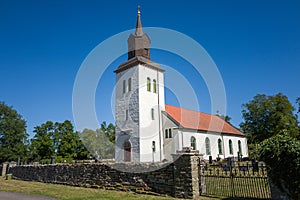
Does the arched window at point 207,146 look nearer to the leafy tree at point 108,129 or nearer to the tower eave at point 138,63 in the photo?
the tower eave at point 138,63

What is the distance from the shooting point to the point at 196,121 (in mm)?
32406

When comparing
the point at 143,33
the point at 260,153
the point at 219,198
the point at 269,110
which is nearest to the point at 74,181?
the point at 219,198

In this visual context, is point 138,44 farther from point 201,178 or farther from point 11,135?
point 11,135

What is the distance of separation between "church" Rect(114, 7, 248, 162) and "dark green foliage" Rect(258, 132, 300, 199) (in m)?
18.9

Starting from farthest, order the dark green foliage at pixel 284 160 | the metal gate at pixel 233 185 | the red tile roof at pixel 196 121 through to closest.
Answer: the red tile roof at pixel 196 121, the metal gate at pixel 233 185, the dark green foliage at pixel 284 160

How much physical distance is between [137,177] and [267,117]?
41619 mm

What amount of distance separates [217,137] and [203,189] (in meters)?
26.1

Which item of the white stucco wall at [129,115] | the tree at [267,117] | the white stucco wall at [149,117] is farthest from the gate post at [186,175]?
the tree at [267,117]

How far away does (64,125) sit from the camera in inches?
1900

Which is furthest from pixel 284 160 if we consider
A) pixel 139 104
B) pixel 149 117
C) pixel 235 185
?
pixel 149 117

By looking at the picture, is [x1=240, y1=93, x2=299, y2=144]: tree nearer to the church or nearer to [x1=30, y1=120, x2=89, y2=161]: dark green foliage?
the church

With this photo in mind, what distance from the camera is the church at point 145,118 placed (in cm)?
2627

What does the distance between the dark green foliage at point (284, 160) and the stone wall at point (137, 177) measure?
301cm

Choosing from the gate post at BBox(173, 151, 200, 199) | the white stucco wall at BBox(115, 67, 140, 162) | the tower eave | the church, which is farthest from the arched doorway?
the gate post at BBox(173, 151, 200, 199)
